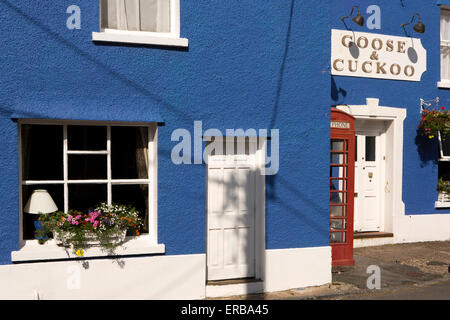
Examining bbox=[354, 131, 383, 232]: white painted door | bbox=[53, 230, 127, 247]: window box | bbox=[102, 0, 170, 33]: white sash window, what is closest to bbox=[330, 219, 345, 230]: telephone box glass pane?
bbox=[354, 131, 383, 232]: white painted door

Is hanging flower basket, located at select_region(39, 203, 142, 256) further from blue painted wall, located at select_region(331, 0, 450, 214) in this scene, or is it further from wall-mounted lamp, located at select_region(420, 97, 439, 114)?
wall-mounted lamp, located at select_region(420, 97, 439, 114)

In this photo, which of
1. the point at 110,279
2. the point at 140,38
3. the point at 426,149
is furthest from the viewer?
the point at 426,149

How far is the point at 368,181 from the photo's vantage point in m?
10.5

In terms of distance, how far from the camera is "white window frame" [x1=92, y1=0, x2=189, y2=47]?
6.31 m

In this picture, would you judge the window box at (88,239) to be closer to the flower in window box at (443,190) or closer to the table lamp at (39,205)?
the table lamp at (39,205)

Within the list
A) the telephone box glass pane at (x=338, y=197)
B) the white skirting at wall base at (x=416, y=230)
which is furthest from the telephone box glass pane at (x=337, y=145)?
the white skirting at wall base at (x=416, y=230)

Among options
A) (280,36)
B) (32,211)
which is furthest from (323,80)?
(32,211)

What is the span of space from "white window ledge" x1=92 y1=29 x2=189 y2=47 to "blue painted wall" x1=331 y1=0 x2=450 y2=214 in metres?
4.48

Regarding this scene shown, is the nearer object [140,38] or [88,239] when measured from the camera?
[88,239]

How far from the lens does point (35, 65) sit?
6039 mm

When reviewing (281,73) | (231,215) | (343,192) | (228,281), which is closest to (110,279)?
(228,281)

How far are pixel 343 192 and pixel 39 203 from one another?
537cm

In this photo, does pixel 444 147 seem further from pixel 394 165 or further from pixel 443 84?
pixel 394 165

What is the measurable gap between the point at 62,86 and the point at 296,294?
456 centimetres
